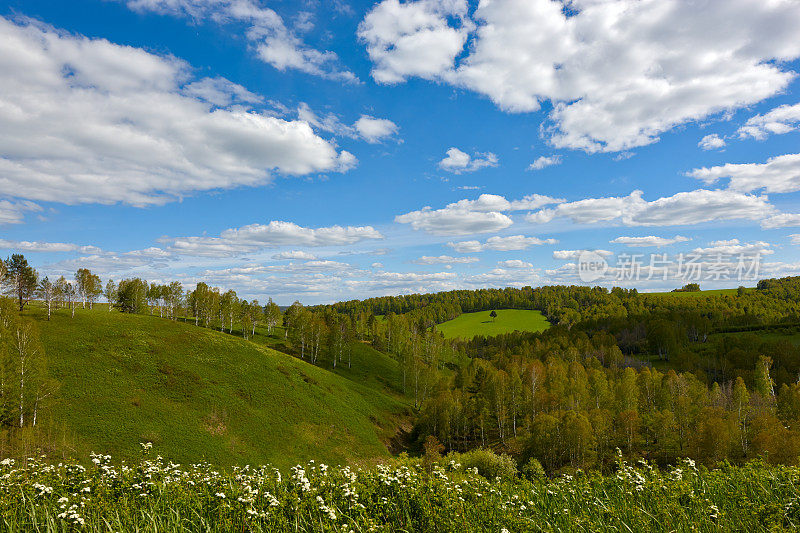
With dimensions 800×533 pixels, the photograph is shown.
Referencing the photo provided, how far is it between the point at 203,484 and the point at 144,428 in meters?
61.6

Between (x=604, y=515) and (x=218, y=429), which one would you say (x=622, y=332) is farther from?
(x=604, y=515)

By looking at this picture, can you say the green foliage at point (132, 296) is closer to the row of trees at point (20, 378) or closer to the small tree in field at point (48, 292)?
the small tree in field at point (48, 292)

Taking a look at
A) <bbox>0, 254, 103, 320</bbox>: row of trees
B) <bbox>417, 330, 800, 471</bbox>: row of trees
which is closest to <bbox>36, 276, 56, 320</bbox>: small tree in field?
<bbox>0, 254, 103, 320</bbox>: row of trees

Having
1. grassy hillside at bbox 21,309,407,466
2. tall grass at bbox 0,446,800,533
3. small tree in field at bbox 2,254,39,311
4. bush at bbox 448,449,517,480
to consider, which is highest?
small tree in field at bbox 2,254,39,311

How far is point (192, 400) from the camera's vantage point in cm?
7006

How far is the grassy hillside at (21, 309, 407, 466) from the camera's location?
190ft

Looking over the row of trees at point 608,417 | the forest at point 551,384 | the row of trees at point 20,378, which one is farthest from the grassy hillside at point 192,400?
the row of trees at point 608,417

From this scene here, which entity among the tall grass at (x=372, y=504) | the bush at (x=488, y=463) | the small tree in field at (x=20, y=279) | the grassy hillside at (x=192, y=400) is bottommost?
the bush at (x=488, y=463)

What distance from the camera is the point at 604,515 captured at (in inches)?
390

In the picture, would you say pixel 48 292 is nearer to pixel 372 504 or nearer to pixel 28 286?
pixel 28 286

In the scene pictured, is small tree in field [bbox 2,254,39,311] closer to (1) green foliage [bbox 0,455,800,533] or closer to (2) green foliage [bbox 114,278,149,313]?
(2) green foliage [bbox 114,278,149,313]

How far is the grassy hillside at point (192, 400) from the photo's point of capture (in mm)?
57875

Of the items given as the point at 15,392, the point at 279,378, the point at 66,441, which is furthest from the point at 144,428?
the point at 279,378

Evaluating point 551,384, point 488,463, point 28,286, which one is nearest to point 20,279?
point 28,286
